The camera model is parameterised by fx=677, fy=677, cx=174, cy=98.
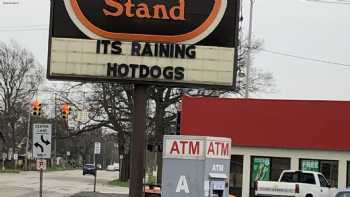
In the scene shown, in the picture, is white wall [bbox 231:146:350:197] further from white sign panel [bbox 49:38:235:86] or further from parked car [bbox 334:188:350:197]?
parked car [bbox 334:188:350:197]

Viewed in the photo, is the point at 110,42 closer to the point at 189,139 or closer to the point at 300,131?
the point at 189,139

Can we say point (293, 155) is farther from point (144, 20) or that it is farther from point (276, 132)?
point (144, 20)

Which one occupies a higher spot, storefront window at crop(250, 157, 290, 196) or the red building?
the red building

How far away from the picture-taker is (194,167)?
1241 centimetres

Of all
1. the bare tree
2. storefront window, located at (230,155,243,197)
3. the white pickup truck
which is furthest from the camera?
the bare tree

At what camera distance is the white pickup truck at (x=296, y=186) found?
27656 millimetres

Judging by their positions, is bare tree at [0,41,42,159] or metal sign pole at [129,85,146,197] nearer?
metal sign pole at [129,85,146,197]

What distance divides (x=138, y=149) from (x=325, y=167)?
20138 millimetres

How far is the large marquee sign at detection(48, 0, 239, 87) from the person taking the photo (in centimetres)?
1459

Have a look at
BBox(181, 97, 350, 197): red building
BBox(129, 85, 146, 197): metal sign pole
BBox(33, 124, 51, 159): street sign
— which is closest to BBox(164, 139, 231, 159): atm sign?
BBox(129, 85, 146, 197): metal sign pole

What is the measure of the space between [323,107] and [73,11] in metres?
21.0

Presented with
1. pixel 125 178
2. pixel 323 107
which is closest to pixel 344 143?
pixel 323 107

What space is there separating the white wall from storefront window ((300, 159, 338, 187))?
21cm

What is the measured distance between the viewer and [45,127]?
1975 cm
